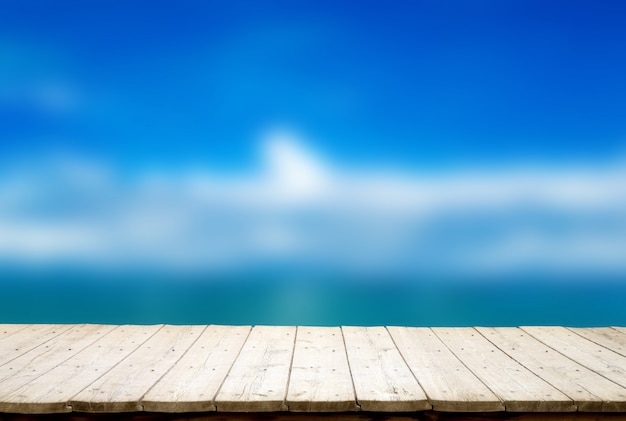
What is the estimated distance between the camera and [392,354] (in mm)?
2738

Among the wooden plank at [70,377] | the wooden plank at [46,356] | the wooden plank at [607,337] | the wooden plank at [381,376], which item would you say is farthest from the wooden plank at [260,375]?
the wooden plank at [607,337]

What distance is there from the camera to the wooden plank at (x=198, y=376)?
202 cm

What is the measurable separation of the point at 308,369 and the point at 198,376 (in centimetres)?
45

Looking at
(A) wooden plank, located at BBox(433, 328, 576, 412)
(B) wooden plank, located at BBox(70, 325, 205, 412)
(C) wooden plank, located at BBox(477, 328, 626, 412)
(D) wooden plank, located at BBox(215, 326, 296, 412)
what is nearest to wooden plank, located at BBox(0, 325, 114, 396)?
(B) wooden plank, located at BBox(70, 325, 205, 412)

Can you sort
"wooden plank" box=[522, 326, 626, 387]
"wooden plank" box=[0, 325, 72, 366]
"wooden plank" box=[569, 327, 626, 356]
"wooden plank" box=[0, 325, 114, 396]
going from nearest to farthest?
1. "wooden plank" box=[0, 325, 114, 396]
2. "wooden plank" box=[522, 326, 626, 387]
3. "wooden plank" box=[0, 325, 72, 366]
4. "wooden plank" box=[569, 327, 626, 356]

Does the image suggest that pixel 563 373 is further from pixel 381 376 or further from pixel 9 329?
pixel 9 329

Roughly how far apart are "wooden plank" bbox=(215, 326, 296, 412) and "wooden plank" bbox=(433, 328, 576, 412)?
0.79m

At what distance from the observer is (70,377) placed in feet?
7.53

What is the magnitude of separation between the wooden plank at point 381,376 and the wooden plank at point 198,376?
535 mm

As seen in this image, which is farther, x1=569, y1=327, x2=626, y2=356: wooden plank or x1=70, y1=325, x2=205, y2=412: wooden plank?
x1=569, y1=327, x2=626, y2=356: wooden plank

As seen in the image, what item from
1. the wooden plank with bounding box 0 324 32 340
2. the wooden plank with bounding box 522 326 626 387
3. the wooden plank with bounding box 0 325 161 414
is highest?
the wooden plank with bounding box 522 326 626 387

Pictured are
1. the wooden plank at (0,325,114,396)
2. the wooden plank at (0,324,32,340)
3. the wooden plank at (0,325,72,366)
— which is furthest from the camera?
the wooden plank at (0,324,32,340)

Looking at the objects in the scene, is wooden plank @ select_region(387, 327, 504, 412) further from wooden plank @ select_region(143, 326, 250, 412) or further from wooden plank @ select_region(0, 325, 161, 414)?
wooden plank @ select_region(0, 325, 161, 414)

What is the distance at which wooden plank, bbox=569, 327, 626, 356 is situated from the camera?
295 centimetres
